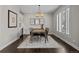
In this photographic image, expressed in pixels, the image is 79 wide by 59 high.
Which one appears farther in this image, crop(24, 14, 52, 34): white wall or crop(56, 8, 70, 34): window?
crop(24, 14, 52, 34): white wall

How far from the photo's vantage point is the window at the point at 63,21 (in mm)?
2902

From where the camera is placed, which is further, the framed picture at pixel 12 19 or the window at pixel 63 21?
the framed picture at pixel 12 19

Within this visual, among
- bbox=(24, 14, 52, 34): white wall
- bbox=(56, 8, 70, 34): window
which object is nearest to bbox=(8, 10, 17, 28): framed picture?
bbox=(24, 14, 52, 34): white wall

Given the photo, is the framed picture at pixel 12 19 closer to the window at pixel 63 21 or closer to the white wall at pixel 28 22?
the white wall at pixel 28 22

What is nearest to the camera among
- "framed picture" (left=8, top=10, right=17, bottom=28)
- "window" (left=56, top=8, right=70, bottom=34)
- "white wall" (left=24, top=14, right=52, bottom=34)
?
"window" (left=56, top=8, right=70, bottom=34)

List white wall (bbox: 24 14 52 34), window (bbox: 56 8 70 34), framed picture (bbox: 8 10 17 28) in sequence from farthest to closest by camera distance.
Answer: framed picture (bbox: 8 10 17 28), white wall (bbox: 24 14 52 34), window (bbox: 56 8 70 34)

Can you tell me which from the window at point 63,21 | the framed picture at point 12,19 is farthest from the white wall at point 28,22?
the framed picture at point 12,19

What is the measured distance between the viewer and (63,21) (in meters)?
3.04

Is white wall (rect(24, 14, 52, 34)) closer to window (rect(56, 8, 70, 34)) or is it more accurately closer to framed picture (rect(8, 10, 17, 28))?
window (rect(56, 8, 70, 34))

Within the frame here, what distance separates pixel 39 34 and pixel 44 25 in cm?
117

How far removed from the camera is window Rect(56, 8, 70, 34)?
114 inches
